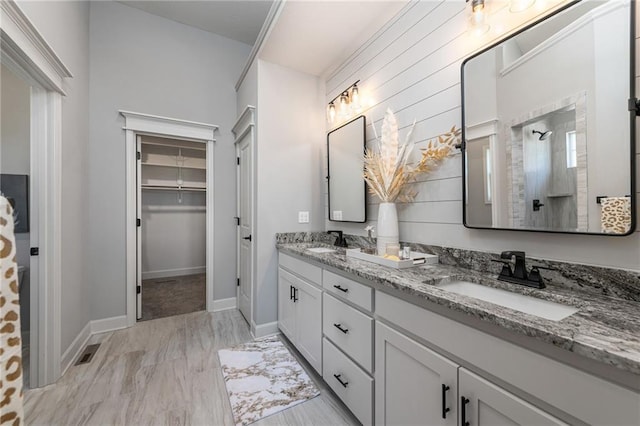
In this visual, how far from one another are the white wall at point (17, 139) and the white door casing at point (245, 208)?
5.38ft

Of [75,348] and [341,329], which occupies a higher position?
[341,329]

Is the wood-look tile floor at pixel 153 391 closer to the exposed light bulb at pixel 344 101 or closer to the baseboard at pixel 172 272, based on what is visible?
the baseboard at pixel 172 272

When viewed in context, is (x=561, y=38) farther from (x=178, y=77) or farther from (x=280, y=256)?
(x=178, y=77)

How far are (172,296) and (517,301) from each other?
13.1 ft

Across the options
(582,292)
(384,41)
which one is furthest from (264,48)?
(582,292)

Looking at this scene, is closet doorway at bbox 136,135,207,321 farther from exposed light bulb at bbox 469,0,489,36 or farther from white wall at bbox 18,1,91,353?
exposed light bulb at bbox 469,0,489,36

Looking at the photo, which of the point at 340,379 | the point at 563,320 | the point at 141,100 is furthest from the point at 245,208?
the point at 563,320

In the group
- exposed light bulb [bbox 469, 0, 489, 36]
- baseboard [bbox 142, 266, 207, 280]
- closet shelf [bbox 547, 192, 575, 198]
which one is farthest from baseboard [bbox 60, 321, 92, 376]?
exposed light bulb [bbox 469, 0, 489, 36]

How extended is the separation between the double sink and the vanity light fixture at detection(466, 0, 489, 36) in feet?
4.27

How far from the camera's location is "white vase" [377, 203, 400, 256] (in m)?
1.63

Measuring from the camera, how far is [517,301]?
1049mm

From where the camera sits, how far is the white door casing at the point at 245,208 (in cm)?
260

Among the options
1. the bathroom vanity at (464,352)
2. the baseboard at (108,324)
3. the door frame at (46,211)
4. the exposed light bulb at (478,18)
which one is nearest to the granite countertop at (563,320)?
the bathroom vanity at (464,352)

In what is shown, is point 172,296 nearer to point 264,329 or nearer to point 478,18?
point 264,329
